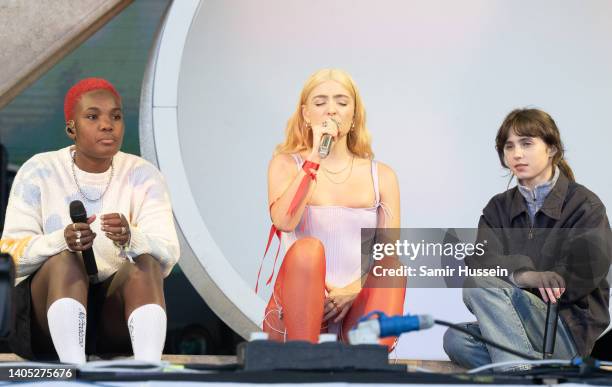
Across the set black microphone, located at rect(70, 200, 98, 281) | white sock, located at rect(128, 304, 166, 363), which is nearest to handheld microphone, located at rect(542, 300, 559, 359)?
white sock, located at rect(128, 304, 166, 363)

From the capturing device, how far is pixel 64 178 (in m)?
3.42

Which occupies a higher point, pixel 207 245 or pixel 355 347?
pixel 207 245

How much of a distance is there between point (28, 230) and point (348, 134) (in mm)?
1113

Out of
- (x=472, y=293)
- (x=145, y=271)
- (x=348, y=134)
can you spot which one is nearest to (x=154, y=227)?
(x=145, y=271)

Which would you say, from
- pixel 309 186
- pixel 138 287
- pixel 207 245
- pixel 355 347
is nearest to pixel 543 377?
pixel 355 347

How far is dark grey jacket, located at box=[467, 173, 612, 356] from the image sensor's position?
11.0 feet

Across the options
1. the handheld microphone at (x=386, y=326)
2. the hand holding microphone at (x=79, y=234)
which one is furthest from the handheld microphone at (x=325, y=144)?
the handheld microphone at (x=386, y=326)

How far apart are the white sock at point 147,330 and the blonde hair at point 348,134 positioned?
917 mm

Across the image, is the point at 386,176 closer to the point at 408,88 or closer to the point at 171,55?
the point at 408,88

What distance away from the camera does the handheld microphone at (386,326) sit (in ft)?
6.54

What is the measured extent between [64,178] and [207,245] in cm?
84

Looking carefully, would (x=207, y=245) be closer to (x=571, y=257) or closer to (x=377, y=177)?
(x=377, y=177)

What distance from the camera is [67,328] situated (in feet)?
9.78

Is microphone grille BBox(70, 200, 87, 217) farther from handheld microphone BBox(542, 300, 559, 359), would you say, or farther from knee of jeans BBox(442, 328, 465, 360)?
handheld microphone BBox(542, 300, 559, 359)
